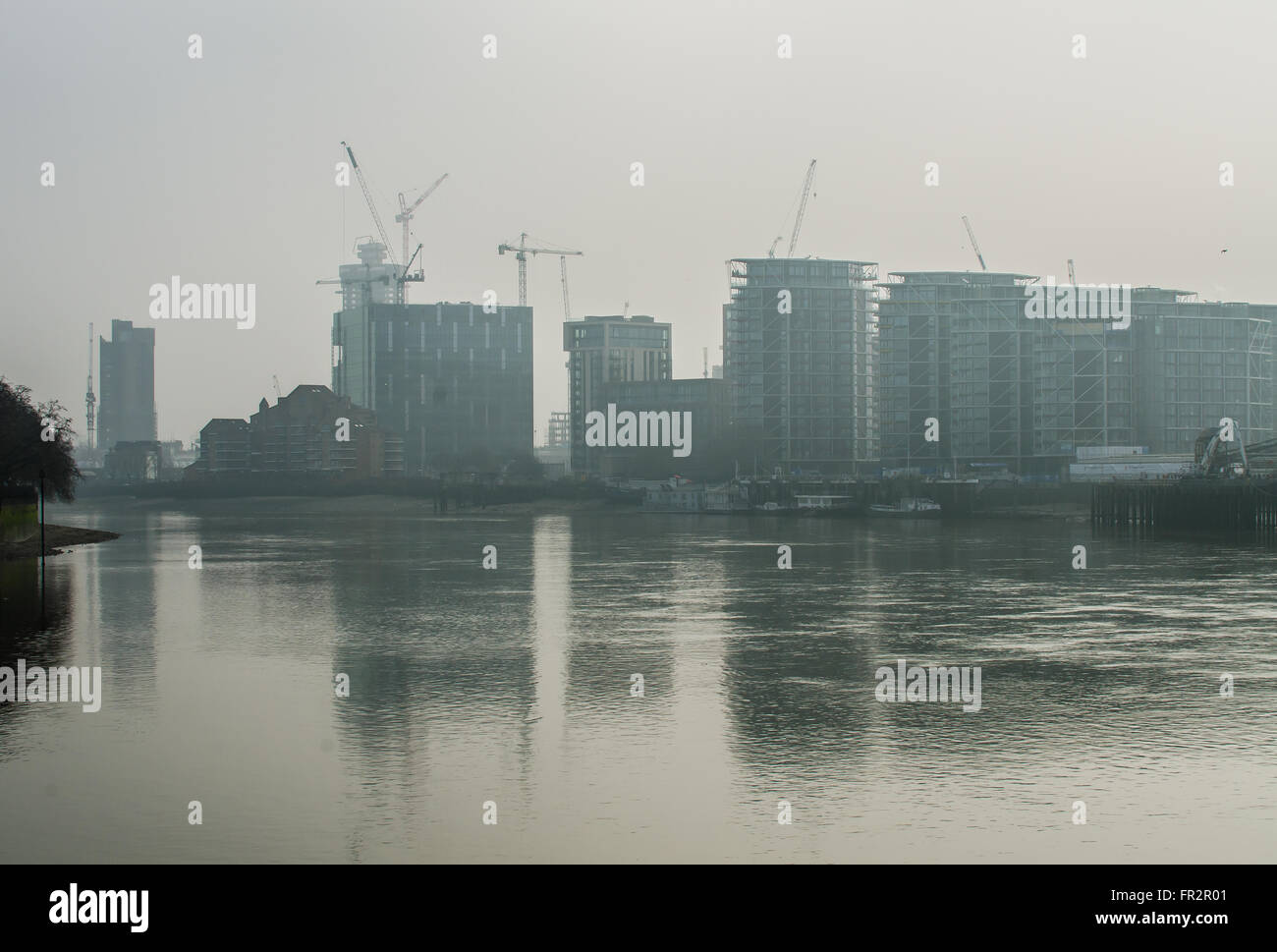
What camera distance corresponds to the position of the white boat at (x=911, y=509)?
139500 millimetres

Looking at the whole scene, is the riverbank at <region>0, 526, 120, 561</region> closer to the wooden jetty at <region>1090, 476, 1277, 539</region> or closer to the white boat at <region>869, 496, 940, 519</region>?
the white boat at <region>869, 496, 940, 519</region>

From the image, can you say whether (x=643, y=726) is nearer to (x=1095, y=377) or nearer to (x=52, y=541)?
(x=52, y=541)

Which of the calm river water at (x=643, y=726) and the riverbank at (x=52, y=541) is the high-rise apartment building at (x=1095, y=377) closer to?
the riverbank at (x=52, y=541)

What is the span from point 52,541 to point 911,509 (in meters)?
83.4

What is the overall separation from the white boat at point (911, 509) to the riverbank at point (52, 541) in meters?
73.8

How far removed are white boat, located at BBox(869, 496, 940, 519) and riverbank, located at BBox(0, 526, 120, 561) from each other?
7377 centimetres

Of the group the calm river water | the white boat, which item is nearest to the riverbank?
the calm river water

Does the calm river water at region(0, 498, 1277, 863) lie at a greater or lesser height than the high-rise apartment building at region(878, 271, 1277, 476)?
lesser

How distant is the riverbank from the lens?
7527 centimetres
